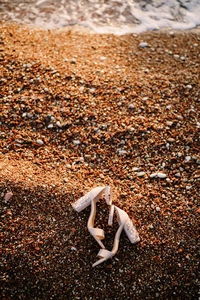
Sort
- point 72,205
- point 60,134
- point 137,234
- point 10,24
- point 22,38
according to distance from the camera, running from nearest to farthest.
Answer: point 137,234, point 72,205, point 60,134, point 22,38, point 10,24

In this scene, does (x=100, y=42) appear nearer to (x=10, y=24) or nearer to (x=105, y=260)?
(x=10, y=24)

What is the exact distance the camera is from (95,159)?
2795 mm

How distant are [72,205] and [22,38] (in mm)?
3372

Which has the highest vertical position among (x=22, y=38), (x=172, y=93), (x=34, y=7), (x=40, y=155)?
(x=34, y=7)

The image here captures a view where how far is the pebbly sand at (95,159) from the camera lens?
2074mm

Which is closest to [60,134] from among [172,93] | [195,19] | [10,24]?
[172,93]

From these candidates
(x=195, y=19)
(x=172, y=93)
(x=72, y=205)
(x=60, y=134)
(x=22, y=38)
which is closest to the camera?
(x=72, y=205)

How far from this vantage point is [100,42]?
13.7 feet

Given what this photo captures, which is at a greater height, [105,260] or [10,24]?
[10,24]

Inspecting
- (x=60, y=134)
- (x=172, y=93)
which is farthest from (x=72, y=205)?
(x=172, y=93)

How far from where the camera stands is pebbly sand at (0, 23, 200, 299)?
81.7 inches

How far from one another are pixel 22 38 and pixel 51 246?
12.2 ft

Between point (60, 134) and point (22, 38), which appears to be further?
point (22, 38)

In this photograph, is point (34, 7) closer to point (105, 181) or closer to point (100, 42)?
point (100, 42)
